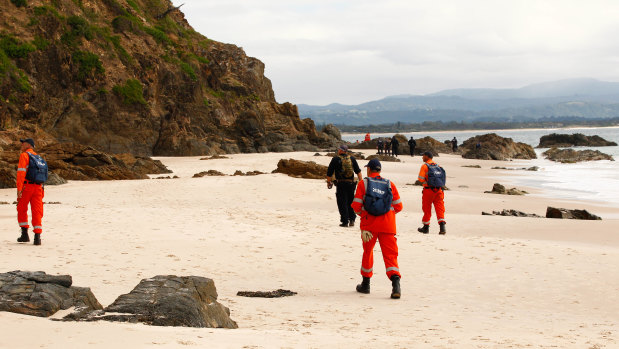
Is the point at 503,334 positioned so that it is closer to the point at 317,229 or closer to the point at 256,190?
the point at 317,229

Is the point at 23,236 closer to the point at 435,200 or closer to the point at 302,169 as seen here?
the point at 435,200

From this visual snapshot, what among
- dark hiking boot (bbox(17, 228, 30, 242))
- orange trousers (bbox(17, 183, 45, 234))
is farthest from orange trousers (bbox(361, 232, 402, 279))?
dark hiking boot (bbox(17, 228, 30, 242))

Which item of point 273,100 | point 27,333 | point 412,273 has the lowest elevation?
point 412,273

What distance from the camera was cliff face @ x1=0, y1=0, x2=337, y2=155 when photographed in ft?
110

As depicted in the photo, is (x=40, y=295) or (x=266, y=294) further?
(x=266, y=294)

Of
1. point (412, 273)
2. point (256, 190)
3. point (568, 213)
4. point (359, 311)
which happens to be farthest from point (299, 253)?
point (256, 190)

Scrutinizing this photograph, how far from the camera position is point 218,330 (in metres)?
5.14

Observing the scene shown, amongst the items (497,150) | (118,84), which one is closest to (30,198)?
(118,84)

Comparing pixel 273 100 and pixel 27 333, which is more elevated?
pixel 273 100

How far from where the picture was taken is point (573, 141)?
79.9 metres

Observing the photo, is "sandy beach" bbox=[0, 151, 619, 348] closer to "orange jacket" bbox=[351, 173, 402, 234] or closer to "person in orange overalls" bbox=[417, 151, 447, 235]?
"person in orange overalls" bbox=[417, 151, 447, 235]

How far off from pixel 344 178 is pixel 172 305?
8178 mm

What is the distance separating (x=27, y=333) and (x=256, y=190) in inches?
619

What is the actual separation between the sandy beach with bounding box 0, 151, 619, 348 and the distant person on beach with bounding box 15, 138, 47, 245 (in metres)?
0.36
